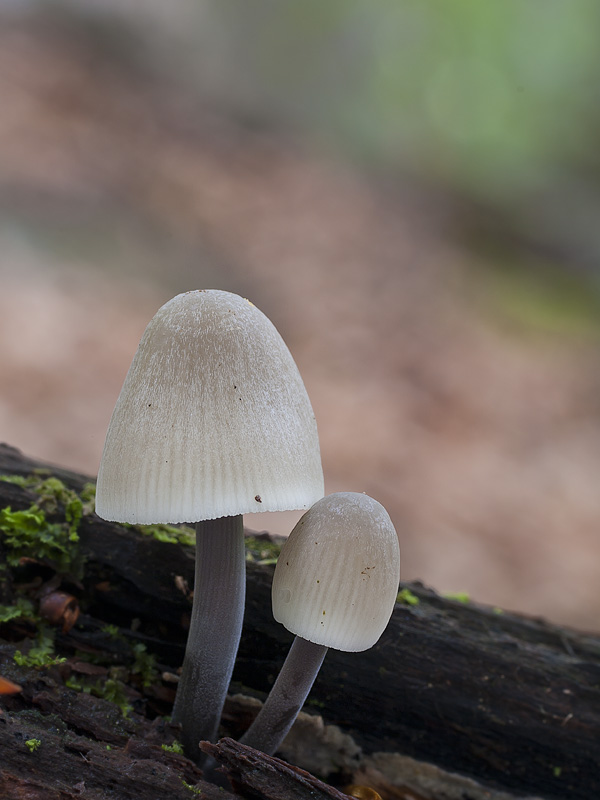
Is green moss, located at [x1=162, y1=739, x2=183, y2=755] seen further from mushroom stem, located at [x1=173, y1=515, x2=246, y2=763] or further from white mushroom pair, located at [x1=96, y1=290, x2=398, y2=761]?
white mushroom pair, located at [x1=96, y1=290, x2=398, y2=761]

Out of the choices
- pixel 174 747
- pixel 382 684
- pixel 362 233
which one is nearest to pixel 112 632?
pixel 174 747

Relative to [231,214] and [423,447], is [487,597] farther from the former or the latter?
[231,214]

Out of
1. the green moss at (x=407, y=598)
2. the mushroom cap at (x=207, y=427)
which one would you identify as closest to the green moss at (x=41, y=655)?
the mushroom cap at (x=207, y=427)

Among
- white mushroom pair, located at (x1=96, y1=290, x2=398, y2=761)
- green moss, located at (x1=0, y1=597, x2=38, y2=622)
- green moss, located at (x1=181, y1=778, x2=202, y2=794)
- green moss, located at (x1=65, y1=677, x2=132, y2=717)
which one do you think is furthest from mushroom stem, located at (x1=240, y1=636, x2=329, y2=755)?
green moss, located at (x1=0, y1=597, x2=38, y2=622)

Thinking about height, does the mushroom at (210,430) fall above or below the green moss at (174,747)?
above

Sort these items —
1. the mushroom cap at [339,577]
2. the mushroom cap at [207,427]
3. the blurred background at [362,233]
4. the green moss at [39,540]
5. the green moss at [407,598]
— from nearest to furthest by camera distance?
the mushroom cap at [207,427] → the mushroom cap at [339,577] → the green moss at [39,540] → the green moss at [407,598] → the blurred background at [362,233]

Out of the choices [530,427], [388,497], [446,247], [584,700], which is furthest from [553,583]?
[446,247]

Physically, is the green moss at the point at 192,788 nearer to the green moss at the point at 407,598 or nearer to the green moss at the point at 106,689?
the green moss at the point at 106,689

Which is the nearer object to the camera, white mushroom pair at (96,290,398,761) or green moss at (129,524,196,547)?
white mushroom pair at (96,290,398,761)
